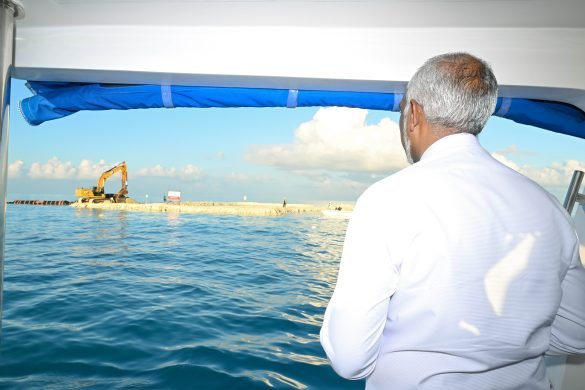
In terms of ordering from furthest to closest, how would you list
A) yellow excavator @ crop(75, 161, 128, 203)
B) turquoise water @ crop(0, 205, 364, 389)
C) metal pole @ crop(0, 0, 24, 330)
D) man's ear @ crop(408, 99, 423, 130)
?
yellow excavator @ crop(75, 161, 128, 203) < turquoise water @ crop(0, 205, 364, 389) < metal pole @ crop(0, 0, 24, 330) < man's ear @ crop(408, 99, 423, 130)

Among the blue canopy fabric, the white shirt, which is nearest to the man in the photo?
the white shirt

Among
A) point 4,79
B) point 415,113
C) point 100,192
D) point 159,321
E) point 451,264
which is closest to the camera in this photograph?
point 451,264

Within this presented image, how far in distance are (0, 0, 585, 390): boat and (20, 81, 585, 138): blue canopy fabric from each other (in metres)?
0.01

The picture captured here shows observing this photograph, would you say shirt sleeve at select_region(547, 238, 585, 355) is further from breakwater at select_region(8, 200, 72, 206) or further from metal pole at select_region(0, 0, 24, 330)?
breakwater at select_region(8, 200, 72, 206)

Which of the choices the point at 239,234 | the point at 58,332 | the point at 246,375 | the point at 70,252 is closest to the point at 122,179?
the point at 239,234

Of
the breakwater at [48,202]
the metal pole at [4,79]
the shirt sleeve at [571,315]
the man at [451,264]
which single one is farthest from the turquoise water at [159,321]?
the breakwater at [48,202]

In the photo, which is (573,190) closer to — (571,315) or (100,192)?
(571,315)

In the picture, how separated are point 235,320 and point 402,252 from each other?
4.08 meters

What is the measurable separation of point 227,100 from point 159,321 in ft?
9.72

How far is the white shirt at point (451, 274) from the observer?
66 centimetres

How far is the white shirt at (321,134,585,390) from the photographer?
0.66 metres

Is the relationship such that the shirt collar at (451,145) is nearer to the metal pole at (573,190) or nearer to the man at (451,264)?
the man at (451,264)

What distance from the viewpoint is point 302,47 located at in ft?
6.38

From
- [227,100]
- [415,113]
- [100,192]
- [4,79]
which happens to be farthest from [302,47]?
[100,192]
